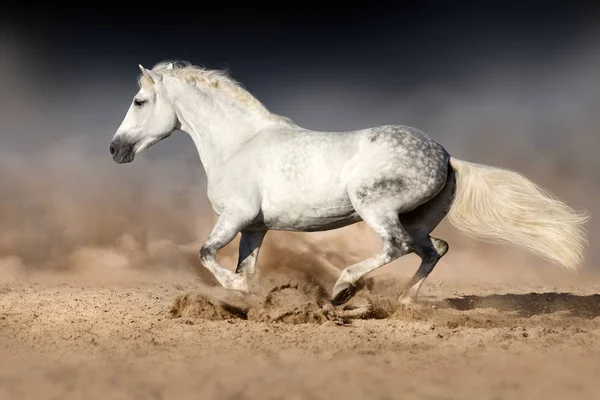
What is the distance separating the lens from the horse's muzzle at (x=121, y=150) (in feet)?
22.5

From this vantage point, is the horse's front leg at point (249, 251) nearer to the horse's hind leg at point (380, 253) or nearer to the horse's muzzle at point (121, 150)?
the horse's hind leg at point (380, 253)

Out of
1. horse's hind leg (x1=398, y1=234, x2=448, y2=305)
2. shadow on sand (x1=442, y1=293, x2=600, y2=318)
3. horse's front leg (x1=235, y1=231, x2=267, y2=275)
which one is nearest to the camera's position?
horse's hind leg (x1=398, y1=234, x2=448, y2=305)

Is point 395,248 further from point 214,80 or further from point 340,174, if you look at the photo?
point 214,80

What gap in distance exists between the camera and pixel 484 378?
148 inches

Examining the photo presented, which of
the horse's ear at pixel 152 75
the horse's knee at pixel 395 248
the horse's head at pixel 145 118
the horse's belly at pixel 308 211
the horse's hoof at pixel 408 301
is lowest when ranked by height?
the horse's hoof at pixel 408 301

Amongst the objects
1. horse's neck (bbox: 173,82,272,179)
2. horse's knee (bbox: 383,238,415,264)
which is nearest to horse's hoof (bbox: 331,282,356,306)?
horse's knee (bbox: 383,238,415,264)

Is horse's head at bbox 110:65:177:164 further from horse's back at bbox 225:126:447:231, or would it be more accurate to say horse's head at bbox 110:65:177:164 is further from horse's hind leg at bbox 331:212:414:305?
horse's hind leg at bbox 331:212:414:305

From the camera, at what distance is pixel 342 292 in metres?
5.73

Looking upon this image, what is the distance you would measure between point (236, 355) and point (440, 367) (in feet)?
4.41

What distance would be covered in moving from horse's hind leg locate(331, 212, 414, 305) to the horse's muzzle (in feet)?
8.78

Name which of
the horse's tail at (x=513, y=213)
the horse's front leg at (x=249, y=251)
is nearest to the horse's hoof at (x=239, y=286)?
the horse's front leg at (x=249, y=251)

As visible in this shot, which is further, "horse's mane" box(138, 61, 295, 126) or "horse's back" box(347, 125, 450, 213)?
"horse's mane" box(138, 61, 295, 126)

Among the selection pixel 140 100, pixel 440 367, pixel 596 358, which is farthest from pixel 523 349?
pixel 140 100

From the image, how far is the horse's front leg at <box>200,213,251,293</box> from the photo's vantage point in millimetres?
6035
